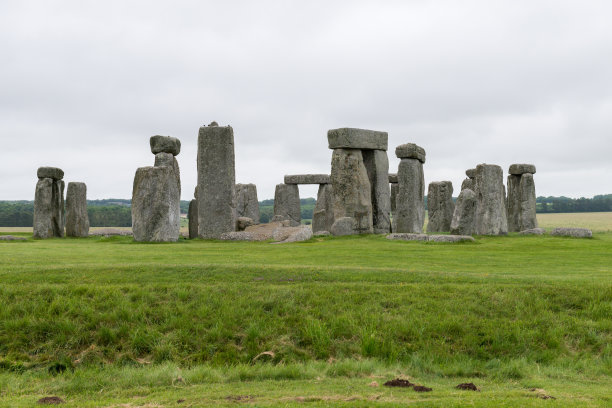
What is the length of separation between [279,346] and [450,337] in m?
2.84

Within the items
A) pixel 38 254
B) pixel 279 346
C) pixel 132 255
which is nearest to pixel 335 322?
pixel 279 346

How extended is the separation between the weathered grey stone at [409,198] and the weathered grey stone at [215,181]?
721 centimetres

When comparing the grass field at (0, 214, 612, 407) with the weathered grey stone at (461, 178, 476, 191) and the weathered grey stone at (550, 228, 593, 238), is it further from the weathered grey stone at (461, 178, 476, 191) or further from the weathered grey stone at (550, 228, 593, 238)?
the weathered grey stone at (461, 178, 476, 191)

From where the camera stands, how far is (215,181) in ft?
76.4

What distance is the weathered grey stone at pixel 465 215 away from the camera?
77.3ft

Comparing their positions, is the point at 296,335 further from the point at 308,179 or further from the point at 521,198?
the point at 308,179

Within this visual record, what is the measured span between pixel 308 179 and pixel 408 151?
40.8 feet

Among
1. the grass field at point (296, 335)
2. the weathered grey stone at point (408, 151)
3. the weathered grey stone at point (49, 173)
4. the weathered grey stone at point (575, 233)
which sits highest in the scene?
the weathered grey stone at point (408, 151)

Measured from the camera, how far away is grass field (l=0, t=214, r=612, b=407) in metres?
7.61

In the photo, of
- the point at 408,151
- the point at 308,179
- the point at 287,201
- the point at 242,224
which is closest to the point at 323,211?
the point at 308,179

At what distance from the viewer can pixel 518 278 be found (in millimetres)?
Result: 11758

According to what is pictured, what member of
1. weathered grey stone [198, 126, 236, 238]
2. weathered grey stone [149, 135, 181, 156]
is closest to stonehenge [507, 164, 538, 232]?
weathered grey stone [198, 126, 236, 238]

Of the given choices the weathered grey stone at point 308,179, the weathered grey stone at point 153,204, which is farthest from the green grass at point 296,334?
the weathered grey stone at point 308,179

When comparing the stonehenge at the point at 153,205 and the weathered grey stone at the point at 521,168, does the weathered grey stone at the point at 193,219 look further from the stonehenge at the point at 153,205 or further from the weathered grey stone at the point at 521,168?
the weathered grey stone at the point at 521,168
